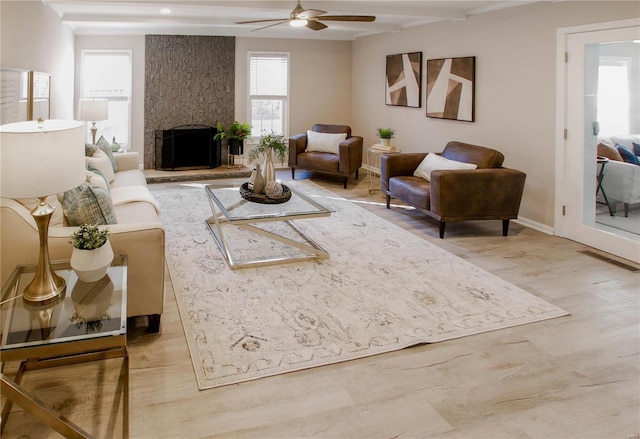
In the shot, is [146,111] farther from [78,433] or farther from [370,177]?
[78,433]

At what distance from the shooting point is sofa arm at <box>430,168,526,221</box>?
4.73 metres

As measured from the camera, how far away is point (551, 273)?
3.87 meters

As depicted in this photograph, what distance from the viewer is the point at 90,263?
232 cm

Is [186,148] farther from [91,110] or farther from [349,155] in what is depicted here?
[349,155]

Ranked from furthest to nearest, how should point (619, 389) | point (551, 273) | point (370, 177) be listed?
point (370, 177) → point (551, 273) → point (619, 389)

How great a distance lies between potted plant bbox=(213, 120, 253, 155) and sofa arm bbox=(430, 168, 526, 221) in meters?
4.25

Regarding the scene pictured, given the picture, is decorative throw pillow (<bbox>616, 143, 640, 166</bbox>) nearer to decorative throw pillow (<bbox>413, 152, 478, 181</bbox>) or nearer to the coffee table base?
decorative throw pillow (<bbox>413, 152, 478, 181</bbox>)

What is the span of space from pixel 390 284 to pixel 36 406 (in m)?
2.40

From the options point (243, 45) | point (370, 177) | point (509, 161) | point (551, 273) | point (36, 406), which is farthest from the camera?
point (243, 45)

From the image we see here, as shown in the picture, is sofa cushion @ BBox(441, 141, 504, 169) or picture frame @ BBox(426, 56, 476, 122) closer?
sofa cushion @ BBox(441, 141, 504, 169)

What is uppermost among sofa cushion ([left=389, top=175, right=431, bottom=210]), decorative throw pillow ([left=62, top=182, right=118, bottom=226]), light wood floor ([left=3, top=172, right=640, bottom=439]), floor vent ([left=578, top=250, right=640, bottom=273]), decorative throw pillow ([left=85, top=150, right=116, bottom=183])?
decorative throw pillow ([left=85, top=150, right=116, bottom=183])

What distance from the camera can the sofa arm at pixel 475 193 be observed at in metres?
4.73

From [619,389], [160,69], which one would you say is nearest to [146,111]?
[160,69]

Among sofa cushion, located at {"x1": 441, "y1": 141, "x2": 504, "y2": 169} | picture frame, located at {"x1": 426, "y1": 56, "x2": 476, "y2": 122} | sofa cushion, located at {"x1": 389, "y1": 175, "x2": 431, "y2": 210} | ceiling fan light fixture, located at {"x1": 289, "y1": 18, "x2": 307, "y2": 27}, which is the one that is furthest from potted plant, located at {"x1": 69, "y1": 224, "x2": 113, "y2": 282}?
picture frame, located at {"x1": 426, "y1": 56, "x2": 476, "y2": 122}
